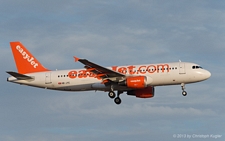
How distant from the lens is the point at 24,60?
6806 centimetres

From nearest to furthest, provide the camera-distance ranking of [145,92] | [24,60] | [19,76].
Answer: [19,76]
[145,92]
[24,60]

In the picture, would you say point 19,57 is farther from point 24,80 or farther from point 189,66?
point 189,66

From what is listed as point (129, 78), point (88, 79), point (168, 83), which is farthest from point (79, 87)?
point (168, 83)

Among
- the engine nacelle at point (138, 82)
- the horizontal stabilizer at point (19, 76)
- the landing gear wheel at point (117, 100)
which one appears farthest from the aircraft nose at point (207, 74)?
the horizontal stabilizer at point (19, 76)

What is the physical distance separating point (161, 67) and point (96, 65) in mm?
7524

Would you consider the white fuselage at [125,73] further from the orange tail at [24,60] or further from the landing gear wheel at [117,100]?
the landing gear wheel at [117,100]

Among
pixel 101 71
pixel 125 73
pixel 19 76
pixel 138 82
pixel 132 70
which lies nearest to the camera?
pixel 138 82

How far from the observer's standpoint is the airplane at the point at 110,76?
6075 centimetres

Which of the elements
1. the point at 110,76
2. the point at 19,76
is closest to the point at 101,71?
the point at 110,76

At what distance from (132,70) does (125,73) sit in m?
0.92

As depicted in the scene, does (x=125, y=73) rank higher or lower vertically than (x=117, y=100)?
higher

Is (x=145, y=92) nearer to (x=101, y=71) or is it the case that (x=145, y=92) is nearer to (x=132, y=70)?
(x=132, y=70)

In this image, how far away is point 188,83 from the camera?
61469 millimetres

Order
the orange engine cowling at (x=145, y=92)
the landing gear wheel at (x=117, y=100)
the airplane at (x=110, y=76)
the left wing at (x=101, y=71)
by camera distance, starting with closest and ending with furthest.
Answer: the left wing at (x=101, y=71)
the airplane at (x=110, y=76)
the landing gear wheel at (x=117, y=100)
the orange engine cowling at (x=145, y=92)
